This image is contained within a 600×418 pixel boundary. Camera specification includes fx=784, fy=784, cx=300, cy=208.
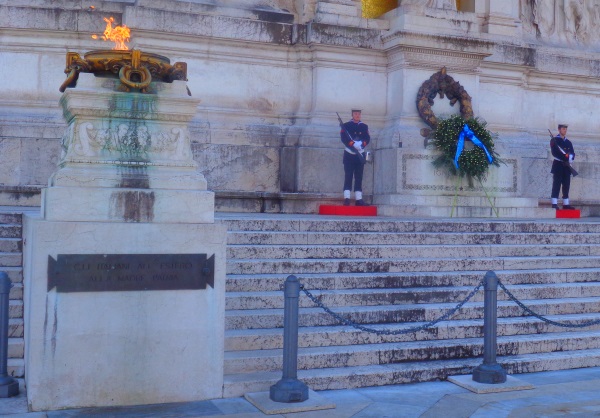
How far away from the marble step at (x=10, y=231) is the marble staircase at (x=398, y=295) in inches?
99.4

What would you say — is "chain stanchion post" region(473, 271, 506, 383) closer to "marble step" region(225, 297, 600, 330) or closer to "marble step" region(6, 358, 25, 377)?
"marble step" region(225, 297, 600, 330)

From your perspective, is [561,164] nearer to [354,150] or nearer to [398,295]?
[354,150]

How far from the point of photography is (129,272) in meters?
6.85

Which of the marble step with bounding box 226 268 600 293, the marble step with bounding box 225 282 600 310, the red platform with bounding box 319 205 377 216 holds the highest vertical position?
the red platform with bounding box 319 205 377 216

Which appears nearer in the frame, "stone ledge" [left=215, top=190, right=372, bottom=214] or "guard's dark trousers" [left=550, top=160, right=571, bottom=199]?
"stone ledge" [left=215, top=190, right=372, bottom=214]

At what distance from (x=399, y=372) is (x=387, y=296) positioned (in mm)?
1445

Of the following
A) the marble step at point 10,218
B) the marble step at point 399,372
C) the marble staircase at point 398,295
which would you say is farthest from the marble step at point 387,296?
the marble step at point 10,218

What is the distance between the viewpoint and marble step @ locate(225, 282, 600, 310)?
8.68 meters

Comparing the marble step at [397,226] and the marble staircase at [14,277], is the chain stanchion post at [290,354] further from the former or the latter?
the marble step at [397,226]

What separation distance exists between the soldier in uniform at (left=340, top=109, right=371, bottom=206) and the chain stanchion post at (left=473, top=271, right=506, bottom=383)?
689 centimetres

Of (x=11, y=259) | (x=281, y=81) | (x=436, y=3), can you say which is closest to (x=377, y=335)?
(x=11, y=259)

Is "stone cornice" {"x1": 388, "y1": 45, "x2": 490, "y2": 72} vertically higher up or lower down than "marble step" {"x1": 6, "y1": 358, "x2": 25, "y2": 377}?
higher up

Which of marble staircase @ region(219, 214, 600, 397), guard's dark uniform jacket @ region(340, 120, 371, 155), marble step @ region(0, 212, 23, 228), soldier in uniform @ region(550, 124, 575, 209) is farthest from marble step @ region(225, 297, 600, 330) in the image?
soldier in uniform @ region(550, 124, 575, 209)

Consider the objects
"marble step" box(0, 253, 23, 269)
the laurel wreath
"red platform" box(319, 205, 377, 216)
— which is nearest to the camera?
"marble step" box(0, 253, 23, 269)
